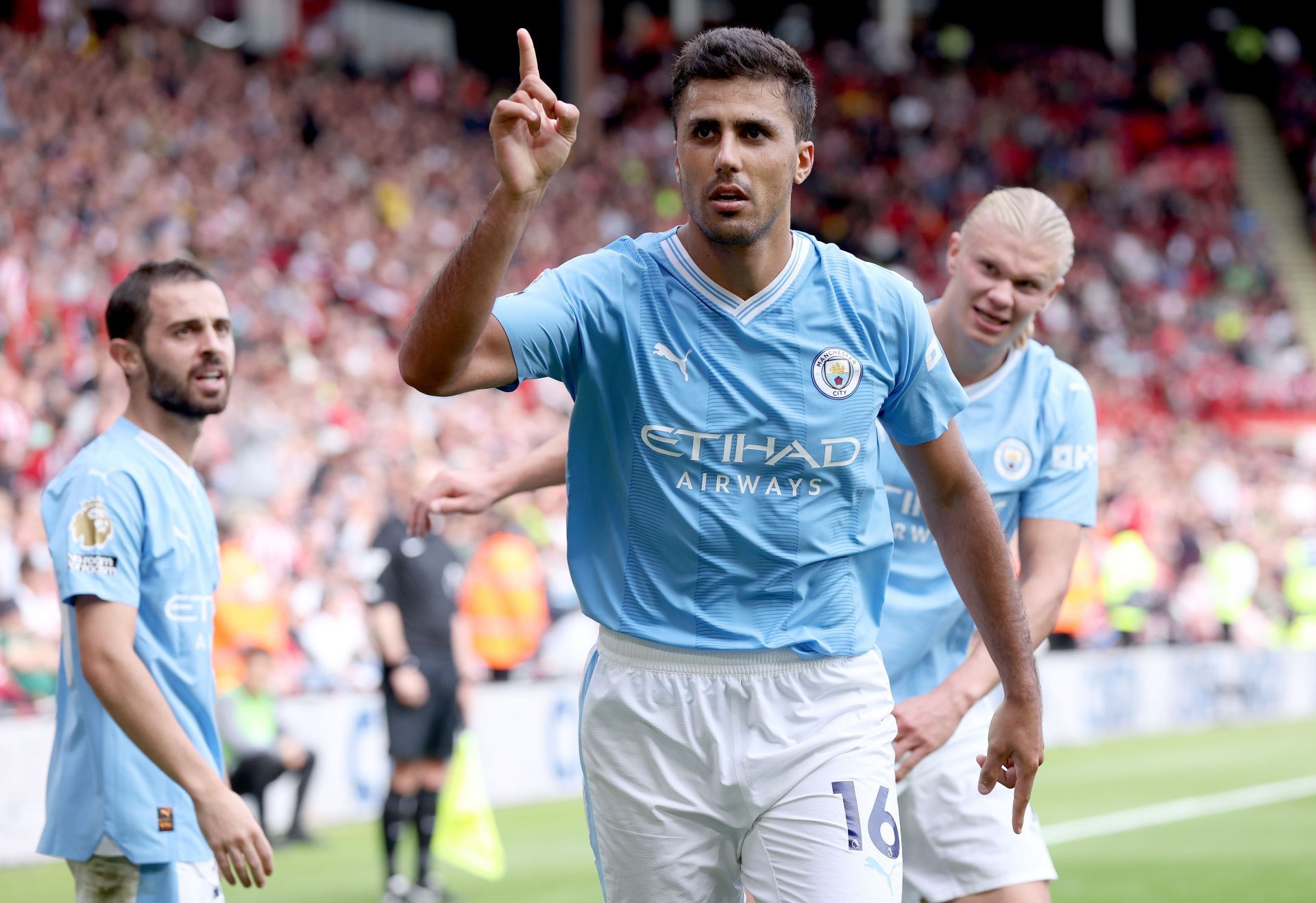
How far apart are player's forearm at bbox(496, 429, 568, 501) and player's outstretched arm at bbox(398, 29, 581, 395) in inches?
56.7

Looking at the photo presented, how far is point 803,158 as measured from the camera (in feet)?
11.5

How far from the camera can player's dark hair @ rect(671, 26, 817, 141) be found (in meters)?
3.33

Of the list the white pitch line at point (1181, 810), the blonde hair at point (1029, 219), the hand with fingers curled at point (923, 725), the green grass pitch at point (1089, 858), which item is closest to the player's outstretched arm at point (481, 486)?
the hand with fingers curled at point (923, 725)

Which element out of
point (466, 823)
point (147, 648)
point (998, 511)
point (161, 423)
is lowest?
point (466, 823)

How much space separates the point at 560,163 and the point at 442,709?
661 cm

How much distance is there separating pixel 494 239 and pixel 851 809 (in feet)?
4.57

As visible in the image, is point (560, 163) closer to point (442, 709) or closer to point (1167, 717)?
point (442, 709)

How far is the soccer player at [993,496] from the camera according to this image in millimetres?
4602

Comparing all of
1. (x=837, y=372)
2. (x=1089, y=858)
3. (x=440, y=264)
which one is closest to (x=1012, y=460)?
(x=837, y=372)

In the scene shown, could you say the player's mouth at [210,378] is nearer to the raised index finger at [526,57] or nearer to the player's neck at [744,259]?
the player's neck at [744,259]

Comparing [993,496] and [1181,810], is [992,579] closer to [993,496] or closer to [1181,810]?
[993,496]

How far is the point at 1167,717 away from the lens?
17.2 m

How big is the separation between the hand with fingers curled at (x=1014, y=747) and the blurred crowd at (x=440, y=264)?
5970 millimetres

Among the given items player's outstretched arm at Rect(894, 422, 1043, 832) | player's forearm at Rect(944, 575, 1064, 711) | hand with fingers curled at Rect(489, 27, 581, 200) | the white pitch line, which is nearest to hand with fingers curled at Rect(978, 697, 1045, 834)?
player's outstretched arm at Rect(894, 422, 1043, 832)
